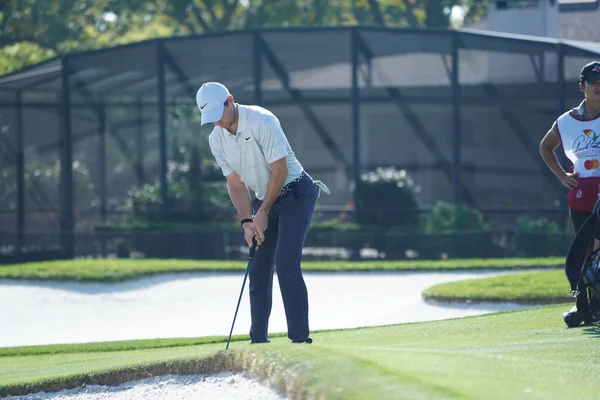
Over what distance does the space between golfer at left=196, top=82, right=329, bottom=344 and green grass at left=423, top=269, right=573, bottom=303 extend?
507cm

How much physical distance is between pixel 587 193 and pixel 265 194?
2.29m

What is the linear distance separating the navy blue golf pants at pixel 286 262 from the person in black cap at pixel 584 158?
188 cm

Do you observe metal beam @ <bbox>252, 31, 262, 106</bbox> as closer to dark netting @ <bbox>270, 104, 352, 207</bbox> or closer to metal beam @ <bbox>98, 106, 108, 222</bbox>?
dark netting @ <bbox>270, 104, 352, 207</bbox>

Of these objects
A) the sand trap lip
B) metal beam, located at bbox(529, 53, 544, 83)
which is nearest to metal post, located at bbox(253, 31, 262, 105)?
metal beam, located at bbox(529, 53, 544, 83)

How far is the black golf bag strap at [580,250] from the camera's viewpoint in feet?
25.8

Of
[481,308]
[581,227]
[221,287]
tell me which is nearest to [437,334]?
[581,227]

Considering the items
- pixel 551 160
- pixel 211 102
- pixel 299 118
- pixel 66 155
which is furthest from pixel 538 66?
pixel 211 102

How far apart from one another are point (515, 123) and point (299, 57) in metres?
4.62

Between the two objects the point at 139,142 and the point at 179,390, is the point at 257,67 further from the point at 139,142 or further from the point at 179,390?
the point at 179,390

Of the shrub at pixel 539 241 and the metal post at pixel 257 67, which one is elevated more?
the metal post at pixel 257 67

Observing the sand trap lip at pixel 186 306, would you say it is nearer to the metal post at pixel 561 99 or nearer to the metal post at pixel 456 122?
the metal post at pixel 561 99

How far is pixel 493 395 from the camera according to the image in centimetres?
480

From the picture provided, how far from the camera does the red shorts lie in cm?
809

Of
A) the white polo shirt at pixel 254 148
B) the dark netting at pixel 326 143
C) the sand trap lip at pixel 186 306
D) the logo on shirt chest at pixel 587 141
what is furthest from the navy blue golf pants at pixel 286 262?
the dark netting at pixel 326 143
